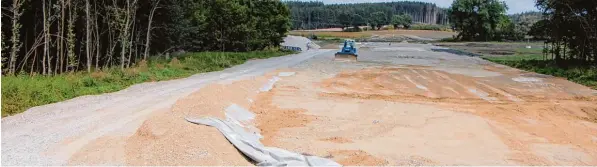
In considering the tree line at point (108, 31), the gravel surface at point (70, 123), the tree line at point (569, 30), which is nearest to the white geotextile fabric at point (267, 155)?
the gravel surface at point (70, 123)

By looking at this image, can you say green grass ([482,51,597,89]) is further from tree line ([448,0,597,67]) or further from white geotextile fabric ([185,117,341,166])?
white geotextile fabric ([185,117,341,166])

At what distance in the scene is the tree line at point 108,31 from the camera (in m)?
16.4

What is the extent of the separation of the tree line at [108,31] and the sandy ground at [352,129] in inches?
184

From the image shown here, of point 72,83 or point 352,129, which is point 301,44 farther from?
point 352,129

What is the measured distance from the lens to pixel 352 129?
34.4 ft

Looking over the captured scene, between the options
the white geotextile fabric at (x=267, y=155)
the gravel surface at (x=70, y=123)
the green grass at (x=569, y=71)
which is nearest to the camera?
the white geotextile fabric at (x=267, y=155)

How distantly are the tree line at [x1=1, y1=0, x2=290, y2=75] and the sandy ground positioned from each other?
4.66 m

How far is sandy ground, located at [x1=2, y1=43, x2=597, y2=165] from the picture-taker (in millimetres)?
7391

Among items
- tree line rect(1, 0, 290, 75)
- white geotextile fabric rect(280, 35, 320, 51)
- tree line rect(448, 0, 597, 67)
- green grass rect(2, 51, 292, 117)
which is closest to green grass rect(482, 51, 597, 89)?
tree line rect(448, 0, 597, 67)

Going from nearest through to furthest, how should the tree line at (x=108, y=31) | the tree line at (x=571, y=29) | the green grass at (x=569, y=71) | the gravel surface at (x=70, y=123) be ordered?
1. the gravel surface at (x=70, y=123)
2. the tree line at (x=108, y=31)
3. the green grass at (x=569, y=71)
4. the tree line at (x=571, y=29)

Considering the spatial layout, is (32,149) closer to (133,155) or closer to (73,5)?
(133,155)

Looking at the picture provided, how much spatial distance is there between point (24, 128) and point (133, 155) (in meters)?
3.03

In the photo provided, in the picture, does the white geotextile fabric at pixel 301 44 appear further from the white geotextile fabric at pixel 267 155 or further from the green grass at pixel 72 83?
the white geotextile fabric at pixel 267 155

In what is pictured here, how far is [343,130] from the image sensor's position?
10.4 meters
